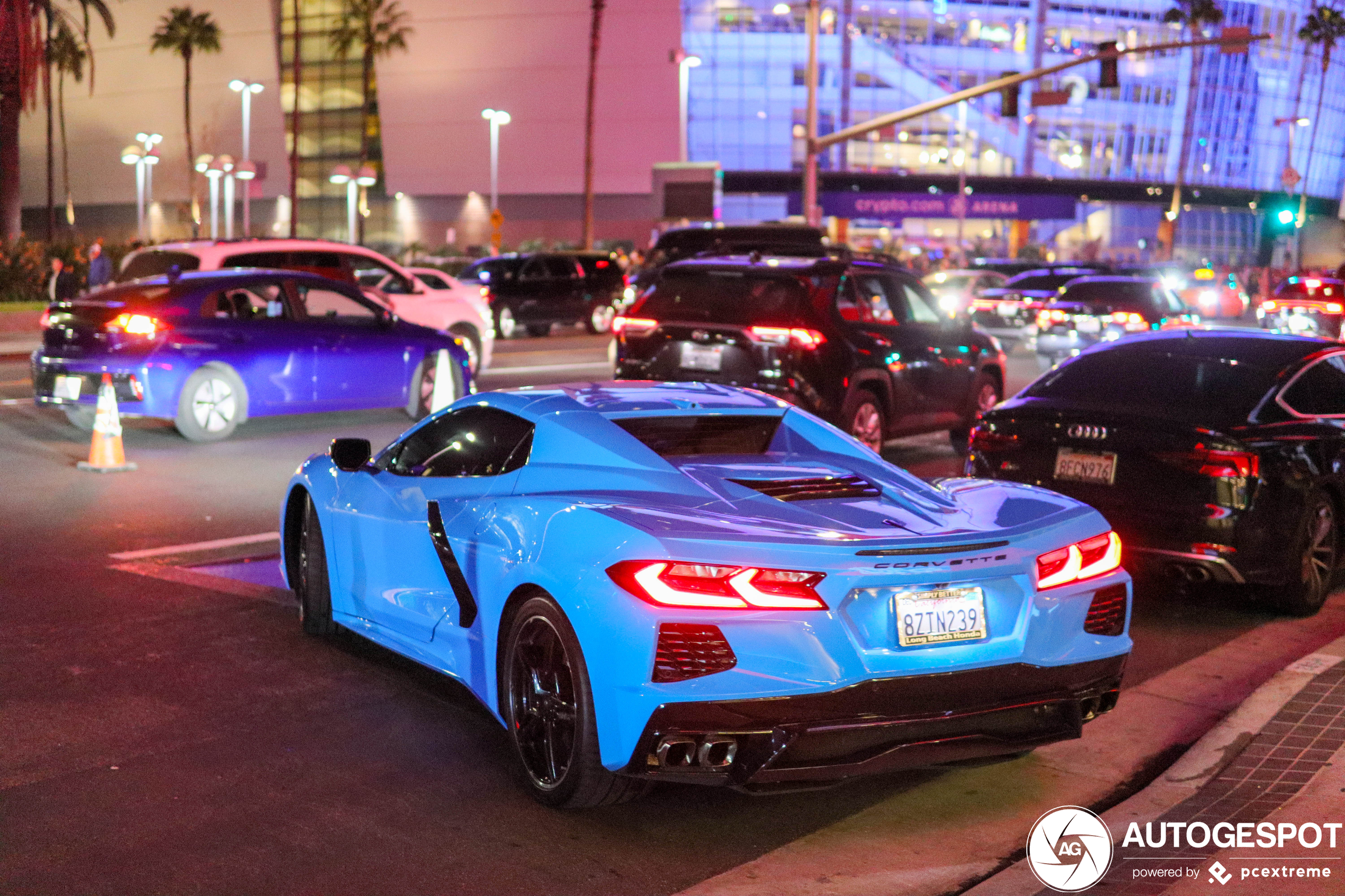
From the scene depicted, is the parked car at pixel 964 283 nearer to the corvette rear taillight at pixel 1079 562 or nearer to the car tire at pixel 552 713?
the corvette rear taillight at pixel 1079 562

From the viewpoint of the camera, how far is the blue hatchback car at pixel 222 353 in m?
14.2

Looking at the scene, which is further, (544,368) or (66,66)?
(66,66)

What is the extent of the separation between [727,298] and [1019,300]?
20760 mm

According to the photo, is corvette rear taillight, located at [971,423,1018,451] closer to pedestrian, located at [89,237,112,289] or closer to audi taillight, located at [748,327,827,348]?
audi taillight, located at [748,327,827,348]

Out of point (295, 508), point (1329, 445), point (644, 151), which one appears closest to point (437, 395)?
point (295, 508)

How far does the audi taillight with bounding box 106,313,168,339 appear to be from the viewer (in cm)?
1424

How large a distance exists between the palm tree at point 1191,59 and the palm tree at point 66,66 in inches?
2242

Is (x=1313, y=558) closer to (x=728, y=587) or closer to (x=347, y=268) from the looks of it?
(x=728, y=587)

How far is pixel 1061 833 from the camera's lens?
504cm

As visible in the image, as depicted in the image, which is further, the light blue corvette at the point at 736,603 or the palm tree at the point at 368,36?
the palm tree at the point at 368,36

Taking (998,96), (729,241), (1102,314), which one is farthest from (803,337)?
(998,96)

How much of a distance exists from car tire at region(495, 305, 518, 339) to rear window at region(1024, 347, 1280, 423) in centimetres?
2574

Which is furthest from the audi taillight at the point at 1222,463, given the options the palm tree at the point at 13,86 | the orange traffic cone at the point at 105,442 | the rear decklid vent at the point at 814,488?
the palm tree at the point at 13,86

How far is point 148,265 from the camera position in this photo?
2023cm
